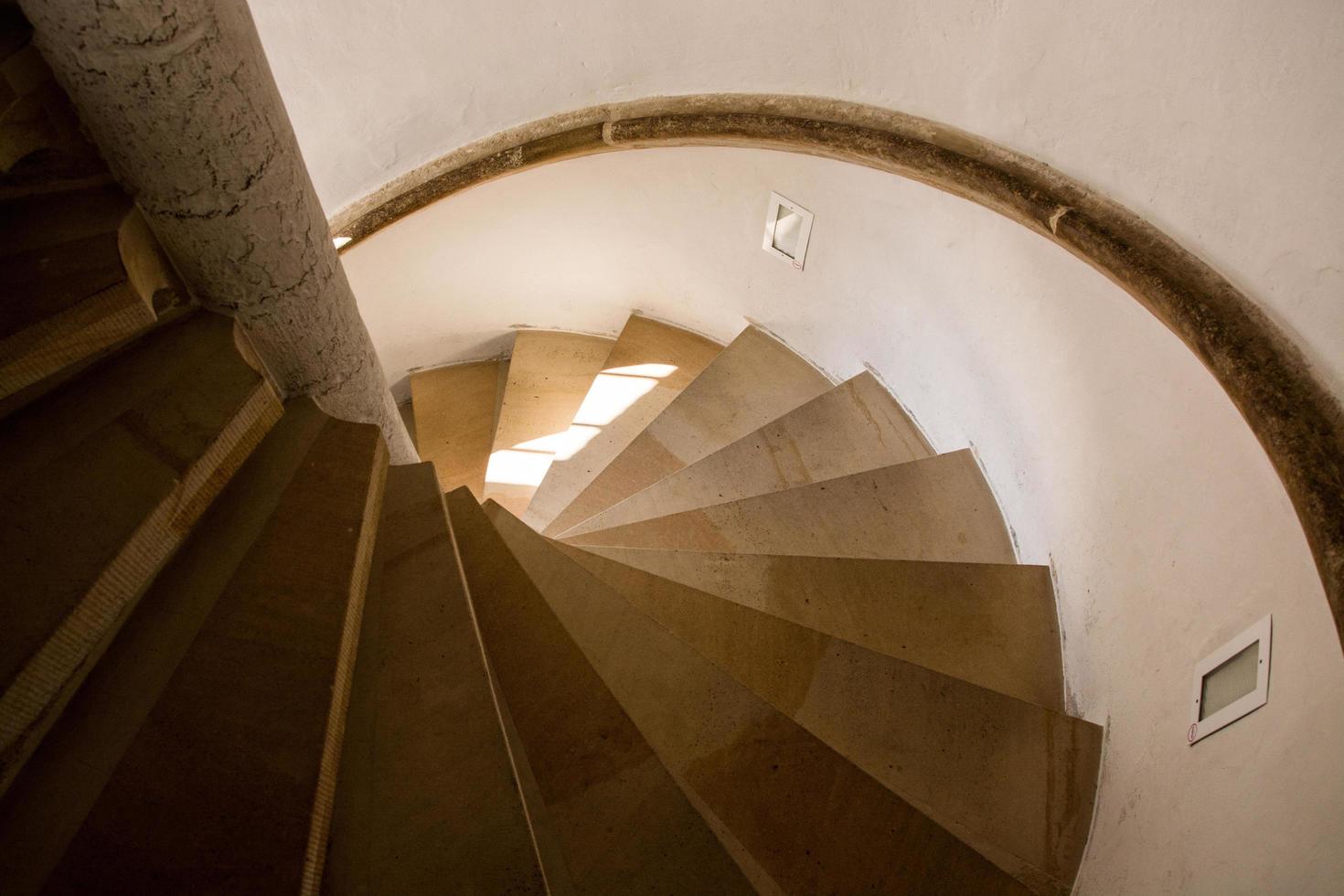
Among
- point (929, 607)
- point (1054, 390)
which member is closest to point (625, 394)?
point (929, 607)

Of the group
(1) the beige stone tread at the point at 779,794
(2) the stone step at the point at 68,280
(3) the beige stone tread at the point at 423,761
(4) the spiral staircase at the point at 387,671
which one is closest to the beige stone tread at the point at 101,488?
(4) the spiral staircase at the point at 387,671

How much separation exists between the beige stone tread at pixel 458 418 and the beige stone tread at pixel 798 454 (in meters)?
1.15

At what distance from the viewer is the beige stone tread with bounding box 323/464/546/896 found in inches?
50.2

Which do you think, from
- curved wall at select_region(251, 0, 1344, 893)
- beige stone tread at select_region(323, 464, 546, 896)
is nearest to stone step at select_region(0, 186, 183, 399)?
beige stone tread at select_region(323, 464, 546, 896)

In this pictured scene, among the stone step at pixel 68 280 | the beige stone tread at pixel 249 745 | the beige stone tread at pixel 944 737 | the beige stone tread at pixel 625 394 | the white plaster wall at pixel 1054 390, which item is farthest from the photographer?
the beige stone tread at pixel 625 394

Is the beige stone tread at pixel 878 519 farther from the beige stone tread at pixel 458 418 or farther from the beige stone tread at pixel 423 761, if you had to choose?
the beige stone tread at pixel 458 418

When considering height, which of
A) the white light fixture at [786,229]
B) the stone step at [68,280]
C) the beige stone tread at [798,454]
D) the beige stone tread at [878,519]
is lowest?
the stone step at [68,280]

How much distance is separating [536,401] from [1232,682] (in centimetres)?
324

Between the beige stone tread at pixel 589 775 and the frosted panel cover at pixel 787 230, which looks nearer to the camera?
the beige stone tread at pixel 589 775

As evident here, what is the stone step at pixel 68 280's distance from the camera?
1.24 meters

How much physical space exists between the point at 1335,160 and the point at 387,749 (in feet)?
6.25

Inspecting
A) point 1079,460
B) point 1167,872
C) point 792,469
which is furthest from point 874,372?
point 1167,872

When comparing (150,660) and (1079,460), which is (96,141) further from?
(1079,460)

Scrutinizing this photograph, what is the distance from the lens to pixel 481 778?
138cm
